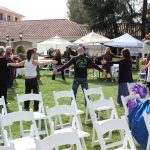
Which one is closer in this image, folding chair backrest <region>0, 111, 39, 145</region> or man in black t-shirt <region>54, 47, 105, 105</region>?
folding chair backrest <region>0, 111, 39, 145</region>

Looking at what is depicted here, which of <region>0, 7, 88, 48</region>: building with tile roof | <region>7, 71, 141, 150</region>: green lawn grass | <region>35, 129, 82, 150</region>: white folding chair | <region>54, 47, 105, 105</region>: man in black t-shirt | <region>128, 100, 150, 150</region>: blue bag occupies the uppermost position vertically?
<region>0, 7, 88, 48</region>: building with tile roof

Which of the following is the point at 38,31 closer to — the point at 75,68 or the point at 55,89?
the point at 55,89

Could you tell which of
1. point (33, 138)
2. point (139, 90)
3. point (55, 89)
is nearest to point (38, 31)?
point (55, 89)

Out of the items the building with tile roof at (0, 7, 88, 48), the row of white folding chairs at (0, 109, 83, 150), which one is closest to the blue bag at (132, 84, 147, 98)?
the row of white folding chairs at (0, 109, 83, 150)

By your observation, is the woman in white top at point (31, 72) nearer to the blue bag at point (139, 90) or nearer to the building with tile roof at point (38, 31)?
the blue bag at point (139, 90)

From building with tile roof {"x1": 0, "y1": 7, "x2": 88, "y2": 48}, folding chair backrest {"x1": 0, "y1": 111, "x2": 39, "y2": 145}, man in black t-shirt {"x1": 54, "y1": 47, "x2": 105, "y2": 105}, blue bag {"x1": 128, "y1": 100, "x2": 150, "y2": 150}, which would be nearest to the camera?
folding chair backrest {"x1": 0, "y1": 111, "x2": 39, "y2": 145}

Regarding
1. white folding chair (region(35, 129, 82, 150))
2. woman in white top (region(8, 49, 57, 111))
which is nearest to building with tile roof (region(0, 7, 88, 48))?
woman in white top (region(8, 49, 57, 111))

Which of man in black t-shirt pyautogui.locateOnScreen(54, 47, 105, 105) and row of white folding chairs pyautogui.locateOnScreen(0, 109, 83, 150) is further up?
man in black t-shirt pyautogui.locateOnScreen(54, 47, 105, 105)

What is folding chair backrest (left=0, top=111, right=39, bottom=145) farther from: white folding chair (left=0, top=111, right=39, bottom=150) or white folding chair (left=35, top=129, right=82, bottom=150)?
white folding chair (left=35, top=129, right=82, bottom=150)

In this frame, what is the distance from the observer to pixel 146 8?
35438 millimetres

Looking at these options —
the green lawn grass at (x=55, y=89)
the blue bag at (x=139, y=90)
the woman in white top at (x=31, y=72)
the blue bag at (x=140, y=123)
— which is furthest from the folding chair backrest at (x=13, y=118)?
the woman in white top at (x=31, y=72)

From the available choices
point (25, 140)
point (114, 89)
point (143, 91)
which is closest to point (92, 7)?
point (114, 89)

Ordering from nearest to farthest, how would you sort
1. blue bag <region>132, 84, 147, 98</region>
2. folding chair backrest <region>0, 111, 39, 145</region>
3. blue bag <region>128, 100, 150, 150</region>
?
1. folding chair backrest <region>0, 111, 39, 145</region>
2. blue bag <region>128, 100, 150, 150</region>
3. blue bag <region>132, 84, 147, 98</region>

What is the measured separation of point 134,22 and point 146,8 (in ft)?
7.08
